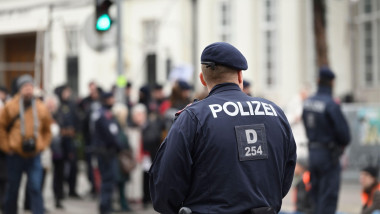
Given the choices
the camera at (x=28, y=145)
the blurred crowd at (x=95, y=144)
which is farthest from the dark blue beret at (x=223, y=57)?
the camera at (x=28, y=145)

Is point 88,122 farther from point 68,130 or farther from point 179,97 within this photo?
point 179,97

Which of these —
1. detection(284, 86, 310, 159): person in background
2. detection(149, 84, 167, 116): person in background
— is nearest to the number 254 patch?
detection(149, 84, 167, 116): person in background

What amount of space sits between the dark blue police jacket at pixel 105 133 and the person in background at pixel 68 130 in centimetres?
199

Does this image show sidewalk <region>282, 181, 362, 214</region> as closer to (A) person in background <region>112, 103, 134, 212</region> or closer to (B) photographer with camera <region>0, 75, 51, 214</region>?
(A) person in background <region>112, 103, 134, 212</region>

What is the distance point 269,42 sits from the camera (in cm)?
2338

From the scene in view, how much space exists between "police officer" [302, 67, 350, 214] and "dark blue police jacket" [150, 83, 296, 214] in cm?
511

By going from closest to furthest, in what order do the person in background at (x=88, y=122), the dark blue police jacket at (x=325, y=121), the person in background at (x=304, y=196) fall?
the dark blue police jacket at (x=325, y=121)
the person in background at (x=304, y=196)
the person in background at (x=88, y=122)

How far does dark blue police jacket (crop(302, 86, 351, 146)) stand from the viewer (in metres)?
9.53

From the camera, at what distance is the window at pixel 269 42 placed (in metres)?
23.2

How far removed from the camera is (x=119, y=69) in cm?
1399

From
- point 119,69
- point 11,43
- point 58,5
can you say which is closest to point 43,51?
point 58,5

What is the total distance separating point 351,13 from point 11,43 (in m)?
10.3

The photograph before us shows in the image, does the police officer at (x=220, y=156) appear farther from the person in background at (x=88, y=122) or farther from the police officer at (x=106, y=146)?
the person in background at (x=88, y=122)

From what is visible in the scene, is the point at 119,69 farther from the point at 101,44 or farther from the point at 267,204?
the point at 267,204
